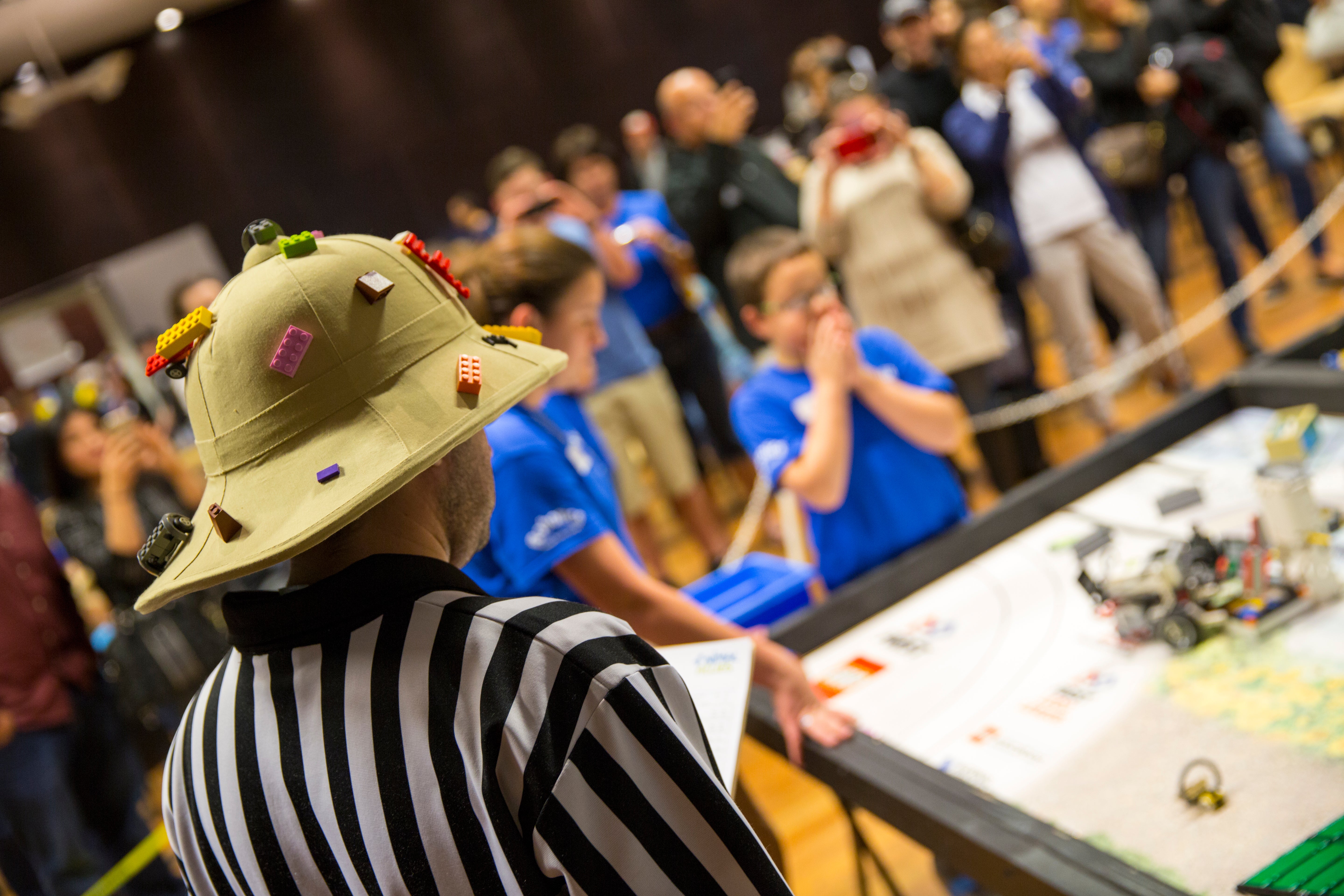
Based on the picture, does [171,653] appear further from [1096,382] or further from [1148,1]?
[1148,1]

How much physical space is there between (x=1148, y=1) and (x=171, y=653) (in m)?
4.78

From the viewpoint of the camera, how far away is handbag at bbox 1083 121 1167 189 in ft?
13.4

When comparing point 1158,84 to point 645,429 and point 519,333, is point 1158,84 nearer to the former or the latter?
point 645,429

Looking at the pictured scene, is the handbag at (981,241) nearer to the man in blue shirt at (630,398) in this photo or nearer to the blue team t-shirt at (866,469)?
the man in blue shirt at (630,398)

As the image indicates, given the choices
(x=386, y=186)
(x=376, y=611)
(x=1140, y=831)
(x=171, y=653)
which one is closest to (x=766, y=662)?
(x=1140, y=831)

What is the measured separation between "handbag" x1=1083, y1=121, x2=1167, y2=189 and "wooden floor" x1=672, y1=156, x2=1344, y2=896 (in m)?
0.79

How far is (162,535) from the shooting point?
0.88 m

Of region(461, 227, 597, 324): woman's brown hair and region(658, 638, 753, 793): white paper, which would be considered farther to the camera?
region(461, 227, 597, 324): woman's brown hair

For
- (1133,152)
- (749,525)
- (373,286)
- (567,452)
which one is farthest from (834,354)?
(1133,152)

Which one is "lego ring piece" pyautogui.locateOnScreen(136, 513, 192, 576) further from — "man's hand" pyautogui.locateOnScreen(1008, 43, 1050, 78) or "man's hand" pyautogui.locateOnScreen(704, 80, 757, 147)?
"man's hand" pyautogui.locateOnScreen(1008, 43, 1050, 78)

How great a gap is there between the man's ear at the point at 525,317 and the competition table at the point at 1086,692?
68 centimetres

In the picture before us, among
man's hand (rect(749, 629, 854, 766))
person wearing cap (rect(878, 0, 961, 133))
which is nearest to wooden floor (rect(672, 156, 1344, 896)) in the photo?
man's hand (rect(749, 629, 854, 766))

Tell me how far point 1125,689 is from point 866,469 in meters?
0.75

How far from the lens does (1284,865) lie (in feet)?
3.31
